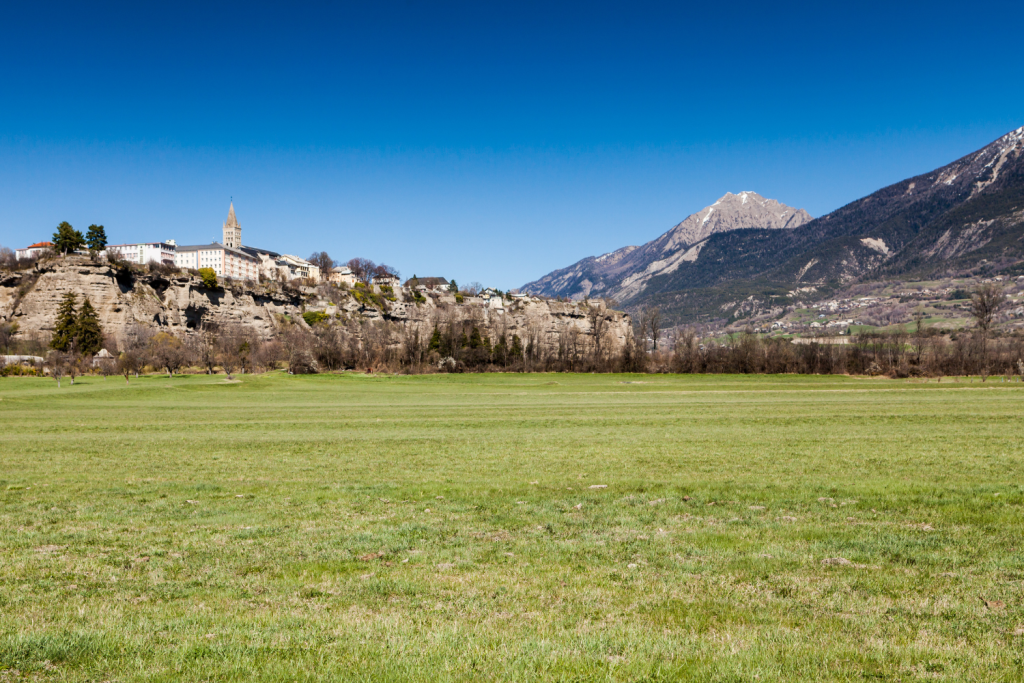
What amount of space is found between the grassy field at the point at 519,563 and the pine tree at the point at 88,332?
86.0 m

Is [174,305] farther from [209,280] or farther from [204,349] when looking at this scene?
[204,349]

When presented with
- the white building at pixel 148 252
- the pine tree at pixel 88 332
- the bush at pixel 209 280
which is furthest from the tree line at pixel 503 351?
the white building at pixel 148 252

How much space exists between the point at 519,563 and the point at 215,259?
19080 centimetres

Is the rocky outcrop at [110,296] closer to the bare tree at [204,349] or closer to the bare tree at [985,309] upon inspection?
the bare tree at [204,349]

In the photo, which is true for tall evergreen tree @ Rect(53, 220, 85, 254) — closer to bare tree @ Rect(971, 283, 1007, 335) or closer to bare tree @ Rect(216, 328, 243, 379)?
bare tree @ Rect(216, 328, 243, 379)

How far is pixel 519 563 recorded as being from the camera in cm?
836

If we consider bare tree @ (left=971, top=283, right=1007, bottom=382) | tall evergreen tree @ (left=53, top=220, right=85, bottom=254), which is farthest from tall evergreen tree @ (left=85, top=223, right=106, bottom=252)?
bare tree @ (left=971, top=283, right=1007, bottom=382)

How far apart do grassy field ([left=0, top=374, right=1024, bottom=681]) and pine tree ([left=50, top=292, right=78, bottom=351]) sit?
284 ft

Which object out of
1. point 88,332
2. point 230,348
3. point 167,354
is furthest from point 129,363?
point 230,348

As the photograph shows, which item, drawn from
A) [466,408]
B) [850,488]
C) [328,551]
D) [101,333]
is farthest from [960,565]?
[101,333]

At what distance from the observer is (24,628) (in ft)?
19.4

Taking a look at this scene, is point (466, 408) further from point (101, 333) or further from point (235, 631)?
point (101, 333)

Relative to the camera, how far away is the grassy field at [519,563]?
5.33m

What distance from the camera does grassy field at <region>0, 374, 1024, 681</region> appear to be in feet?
17.5
